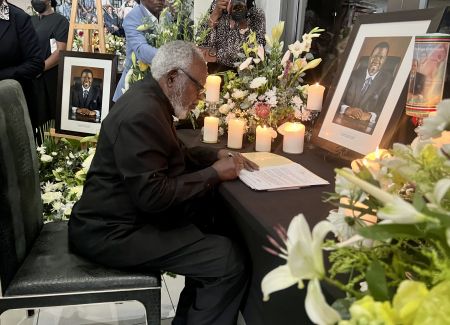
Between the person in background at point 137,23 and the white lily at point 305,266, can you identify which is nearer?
the white lily at point 305,266

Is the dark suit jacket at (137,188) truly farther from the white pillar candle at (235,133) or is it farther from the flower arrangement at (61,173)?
the flower arrangement at (61,173)

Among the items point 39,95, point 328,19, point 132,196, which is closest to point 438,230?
point 132,196

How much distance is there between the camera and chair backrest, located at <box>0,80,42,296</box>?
1.41m

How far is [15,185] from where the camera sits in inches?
57.6

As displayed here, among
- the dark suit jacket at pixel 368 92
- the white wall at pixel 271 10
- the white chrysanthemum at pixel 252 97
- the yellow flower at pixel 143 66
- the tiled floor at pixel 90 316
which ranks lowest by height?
the tiled floor at pixel 90 316

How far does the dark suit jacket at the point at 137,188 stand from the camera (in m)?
1.41

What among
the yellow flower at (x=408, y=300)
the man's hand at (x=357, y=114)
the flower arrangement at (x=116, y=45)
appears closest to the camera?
the yellow flower at (x=408, y=300)

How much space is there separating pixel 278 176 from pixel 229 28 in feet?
4.73

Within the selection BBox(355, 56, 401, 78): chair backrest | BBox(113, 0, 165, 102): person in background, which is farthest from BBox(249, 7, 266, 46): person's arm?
BBox(355, 56, 401, 78): chair backrest

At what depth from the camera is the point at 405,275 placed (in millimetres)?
533

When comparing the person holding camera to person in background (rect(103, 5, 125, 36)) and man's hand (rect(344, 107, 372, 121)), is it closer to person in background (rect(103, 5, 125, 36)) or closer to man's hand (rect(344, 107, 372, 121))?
man's hand (rect(344, 107, 372, 121))

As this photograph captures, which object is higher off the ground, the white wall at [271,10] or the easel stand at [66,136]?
the white wall at [271,10]

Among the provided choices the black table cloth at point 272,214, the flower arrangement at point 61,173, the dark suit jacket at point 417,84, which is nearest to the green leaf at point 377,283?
the black table cloth at point 272,214

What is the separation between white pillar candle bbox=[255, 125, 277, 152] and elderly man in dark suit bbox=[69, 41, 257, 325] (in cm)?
30
